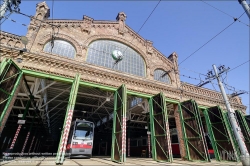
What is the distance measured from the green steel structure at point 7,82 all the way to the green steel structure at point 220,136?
1760cm

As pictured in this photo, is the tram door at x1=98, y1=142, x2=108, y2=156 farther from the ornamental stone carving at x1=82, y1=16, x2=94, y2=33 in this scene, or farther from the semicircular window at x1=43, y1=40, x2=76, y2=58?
the ornamental stone carving at x1=82, y1=16, x2=94, y2=33

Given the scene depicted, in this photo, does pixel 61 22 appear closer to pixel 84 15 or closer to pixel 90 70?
pixel 84 15

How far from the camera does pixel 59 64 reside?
10820 millimetres

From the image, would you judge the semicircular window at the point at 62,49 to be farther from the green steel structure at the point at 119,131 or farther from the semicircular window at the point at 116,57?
the green steel structure at the point at 119,131

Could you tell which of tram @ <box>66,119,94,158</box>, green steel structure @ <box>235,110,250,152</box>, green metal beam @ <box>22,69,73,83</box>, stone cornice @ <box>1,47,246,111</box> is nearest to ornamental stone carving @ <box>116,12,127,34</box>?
stone cornice @ <box>1,47,246,111</box>

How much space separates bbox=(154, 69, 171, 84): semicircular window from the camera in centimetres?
1662

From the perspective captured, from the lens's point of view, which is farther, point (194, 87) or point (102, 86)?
point (194, 87)

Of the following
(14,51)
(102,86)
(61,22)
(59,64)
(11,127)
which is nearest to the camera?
(14,51)

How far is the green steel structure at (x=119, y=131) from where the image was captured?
350 inches

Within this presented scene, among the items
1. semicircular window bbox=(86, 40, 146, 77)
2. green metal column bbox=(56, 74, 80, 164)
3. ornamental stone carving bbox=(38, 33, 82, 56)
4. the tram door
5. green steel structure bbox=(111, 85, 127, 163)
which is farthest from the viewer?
the tram door

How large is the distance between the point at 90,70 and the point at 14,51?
5565mm

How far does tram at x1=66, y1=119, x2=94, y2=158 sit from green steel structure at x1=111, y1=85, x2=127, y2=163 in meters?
3.50

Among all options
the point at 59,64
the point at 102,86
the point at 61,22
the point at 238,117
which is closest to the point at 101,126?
the point at 102,86

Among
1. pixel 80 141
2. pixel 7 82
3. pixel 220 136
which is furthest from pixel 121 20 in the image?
pixel 220 136
